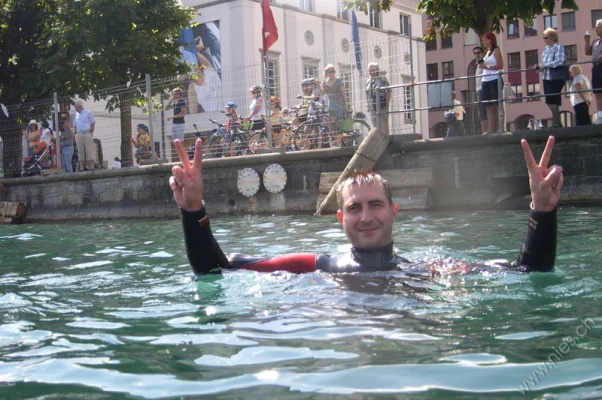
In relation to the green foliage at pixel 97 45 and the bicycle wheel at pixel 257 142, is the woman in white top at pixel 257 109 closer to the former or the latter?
the bicycle wheel at pixel 257 142

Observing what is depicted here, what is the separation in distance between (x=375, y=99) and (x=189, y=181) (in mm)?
10522

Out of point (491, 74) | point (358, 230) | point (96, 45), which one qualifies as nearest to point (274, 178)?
point (491, 74)

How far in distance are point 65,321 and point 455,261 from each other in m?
2.79

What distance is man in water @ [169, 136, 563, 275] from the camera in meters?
4.97

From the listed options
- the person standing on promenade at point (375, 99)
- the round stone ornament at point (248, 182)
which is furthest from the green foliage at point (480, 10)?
the round stone ornament at point (248, 182)

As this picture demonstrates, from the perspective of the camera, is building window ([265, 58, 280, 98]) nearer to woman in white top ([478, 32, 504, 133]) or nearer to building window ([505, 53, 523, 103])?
woman in white top ([478, 32, 504, 133])

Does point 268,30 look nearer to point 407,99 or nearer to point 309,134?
point 309,134

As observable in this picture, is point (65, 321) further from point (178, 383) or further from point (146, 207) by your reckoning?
point (146, 207)

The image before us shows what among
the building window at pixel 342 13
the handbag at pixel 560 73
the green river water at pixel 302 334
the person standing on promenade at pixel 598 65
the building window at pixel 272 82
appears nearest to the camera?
the green river water at pixel 302 334

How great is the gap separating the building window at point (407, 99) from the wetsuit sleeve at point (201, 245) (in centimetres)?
972

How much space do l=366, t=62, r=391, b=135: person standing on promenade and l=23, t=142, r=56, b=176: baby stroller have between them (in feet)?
29.2

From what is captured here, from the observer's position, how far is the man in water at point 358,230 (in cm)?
497

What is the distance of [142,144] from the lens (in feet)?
60.0

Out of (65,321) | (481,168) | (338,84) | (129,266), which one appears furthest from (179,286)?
(338,84)
